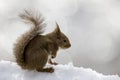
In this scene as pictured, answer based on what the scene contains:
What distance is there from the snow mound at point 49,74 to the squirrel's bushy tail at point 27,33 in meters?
0.14

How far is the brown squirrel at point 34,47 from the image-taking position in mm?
6379

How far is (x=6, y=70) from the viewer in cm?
614

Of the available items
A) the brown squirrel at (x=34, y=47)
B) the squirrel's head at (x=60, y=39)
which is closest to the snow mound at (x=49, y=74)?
the brown squirrel at (x=34, y=47)

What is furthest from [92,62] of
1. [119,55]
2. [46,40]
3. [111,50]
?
[46,40]

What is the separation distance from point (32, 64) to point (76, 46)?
2262 cm

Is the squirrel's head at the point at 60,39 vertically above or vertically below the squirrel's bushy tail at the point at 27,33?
below

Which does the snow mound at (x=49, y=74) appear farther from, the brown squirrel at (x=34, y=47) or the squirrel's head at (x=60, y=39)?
the squirrel's head at (x=60, y=39)

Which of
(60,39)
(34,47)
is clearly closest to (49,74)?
(34,47)

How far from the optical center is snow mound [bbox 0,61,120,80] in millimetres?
6054

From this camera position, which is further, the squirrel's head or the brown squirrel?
the squirrel's head

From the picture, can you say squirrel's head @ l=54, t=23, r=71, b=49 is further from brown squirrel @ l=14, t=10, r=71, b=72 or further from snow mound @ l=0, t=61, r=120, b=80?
snow mound @ l=0, t=61, r=120, b=80

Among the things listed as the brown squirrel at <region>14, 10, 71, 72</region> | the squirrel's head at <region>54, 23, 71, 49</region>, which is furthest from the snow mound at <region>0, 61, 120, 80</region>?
the squirrel's head at <region>54, 23, 71, 49</region>

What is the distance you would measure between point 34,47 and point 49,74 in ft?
1.35

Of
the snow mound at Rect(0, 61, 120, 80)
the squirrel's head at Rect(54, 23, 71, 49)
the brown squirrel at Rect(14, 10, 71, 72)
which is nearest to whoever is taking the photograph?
the snow mound at Rect(0, 61, 120, 80)
